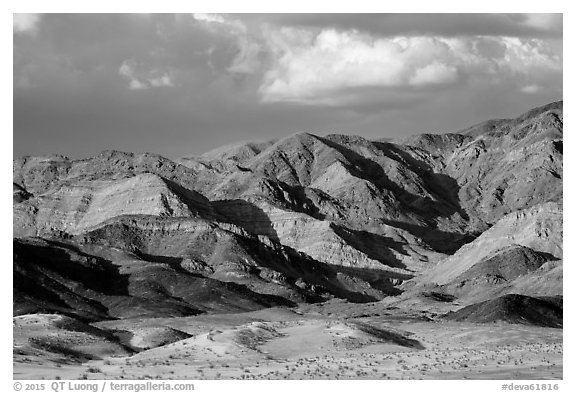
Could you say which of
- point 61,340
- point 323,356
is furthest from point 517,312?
point 323,356

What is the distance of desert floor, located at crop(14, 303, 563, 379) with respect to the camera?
238 ft

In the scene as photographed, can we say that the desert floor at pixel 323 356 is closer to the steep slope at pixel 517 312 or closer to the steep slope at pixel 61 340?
the steep slope at pixel 61 340

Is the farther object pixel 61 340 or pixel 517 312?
pixel 517 312

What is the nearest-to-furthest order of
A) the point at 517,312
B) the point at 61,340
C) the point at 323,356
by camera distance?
the point at 323,356 < the point at 61,340 < the point at 517,312

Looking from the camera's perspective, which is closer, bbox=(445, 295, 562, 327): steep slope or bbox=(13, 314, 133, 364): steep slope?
bbox=(13, 314, 133, 364): steep slope

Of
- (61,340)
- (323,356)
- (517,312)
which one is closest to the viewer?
(323,356)

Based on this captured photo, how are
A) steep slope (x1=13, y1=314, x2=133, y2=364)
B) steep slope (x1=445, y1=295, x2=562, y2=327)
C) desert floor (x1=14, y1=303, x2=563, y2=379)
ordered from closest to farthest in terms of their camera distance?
desert floor (x1=14, y1=303, x2=563, y2=379)
steep slope (x1=13, y1=314, x2=133, y2=364)
steep slope (x1=445, y1=295, x2=562, y2=327)

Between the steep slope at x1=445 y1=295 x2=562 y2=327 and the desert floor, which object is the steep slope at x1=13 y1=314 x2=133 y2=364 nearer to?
the desert floor

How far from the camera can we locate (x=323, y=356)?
3580 inches

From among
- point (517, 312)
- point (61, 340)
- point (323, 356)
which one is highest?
point (517, 312)

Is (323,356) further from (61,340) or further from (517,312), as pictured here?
(517,312)

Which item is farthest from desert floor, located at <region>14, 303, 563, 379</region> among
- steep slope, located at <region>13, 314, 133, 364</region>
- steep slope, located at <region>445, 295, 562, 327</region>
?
steep slope, located at <region>445, 295, 562, 327</region>
